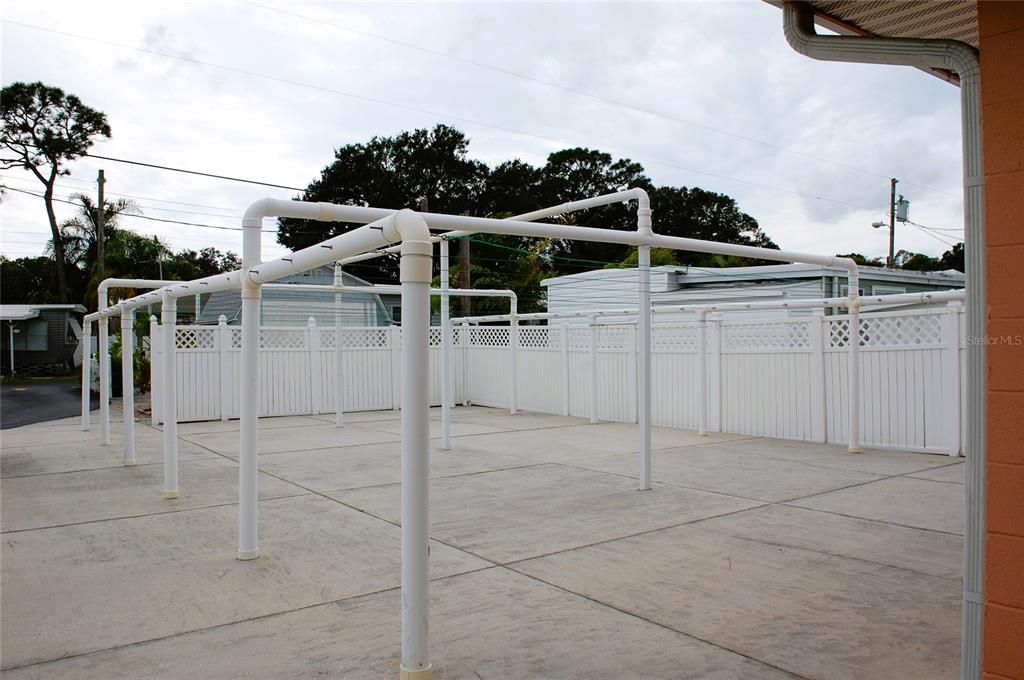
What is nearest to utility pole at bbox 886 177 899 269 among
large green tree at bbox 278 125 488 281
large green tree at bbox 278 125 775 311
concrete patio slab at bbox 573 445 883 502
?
large green tree at bbox 278 125 775 311

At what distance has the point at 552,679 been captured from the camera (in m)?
2.56

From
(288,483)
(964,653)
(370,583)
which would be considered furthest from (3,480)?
(964,653)

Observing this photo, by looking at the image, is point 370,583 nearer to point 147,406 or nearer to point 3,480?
point 3,480

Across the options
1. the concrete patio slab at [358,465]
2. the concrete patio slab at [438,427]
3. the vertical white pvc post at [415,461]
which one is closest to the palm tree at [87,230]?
the concrete patio slab at [438,427]

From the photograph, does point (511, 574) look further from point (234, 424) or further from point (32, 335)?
point (32, 335)

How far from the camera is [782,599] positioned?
11.0 ft

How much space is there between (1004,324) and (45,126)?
33.7m

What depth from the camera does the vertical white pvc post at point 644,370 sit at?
5828mm

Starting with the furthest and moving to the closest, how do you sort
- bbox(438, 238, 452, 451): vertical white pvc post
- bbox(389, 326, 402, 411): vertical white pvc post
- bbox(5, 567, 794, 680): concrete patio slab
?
bbox(389, 326, 402, 411): vertical white pvc post < bbox(438, 238, 452, 451): vertical white pvc post < bbox(5, 567, 794, 680): concrete patio slab

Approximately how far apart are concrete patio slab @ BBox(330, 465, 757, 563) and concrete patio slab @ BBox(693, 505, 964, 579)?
30cm

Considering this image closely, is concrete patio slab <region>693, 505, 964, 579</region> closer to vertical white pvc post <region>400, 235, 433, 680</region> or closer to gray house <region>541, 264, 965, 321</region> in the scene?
vertical white pvc post <region>400, 235, 433, 680</region>

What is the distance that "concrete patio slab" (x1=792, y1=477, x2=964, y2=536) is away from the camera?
4.84 meters

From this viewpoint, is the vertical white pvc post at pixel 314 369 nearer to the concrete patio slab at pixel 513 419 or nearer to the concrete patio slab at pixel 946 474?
the concrete patio slab at pixel 513 419

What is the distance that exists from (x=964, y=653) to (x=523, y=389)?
432 inches
